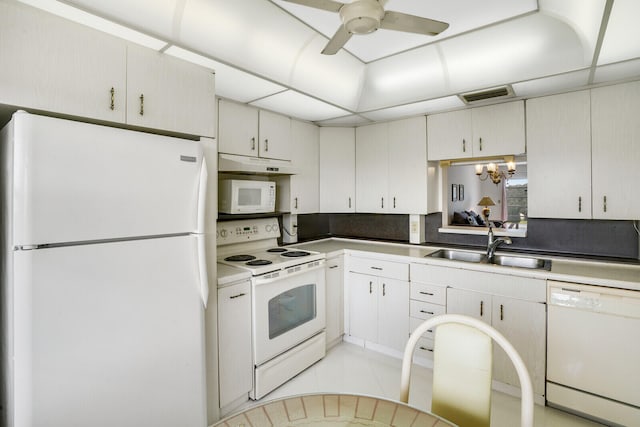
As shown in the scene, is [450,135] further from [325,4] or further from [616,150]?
[325,4]

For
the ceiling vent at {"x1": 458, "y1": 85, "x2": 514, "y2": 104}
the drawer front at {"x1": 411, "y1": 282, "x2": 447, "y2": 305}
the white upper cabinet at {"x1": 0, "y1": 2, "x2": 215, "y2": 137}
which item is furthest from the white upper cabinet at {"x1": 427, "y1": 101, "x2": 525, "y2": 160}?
the white upper cabinet at {"x1": 0, "y1": 2, "x2": 215, "y2": 137}

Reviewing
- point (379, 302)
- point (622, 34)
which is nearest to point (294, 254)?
point (379, 302)

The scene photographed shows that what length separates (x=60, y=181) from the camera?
1356 millimetres

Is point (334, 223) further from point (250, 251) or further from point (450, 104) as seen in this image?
point (450, 104)

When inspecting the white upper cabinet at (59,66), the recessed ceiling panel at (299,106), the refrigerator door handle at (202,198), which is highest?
the recessed ceiling panel at (299,106)

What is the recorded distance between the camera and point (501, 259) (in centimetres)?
294

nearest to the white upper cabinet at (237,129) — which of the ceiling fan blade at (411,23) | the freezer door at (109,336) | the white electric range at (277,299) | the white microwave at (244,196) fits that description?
the white microwave at (244,196)

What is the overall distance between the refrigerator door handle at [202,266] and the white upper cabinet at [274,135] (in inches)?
53.9

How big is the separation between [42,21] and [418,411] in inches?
87.8

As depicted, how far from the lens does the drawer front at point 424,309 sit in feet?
9.07

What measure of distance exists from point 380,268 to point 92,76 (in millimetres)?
2605

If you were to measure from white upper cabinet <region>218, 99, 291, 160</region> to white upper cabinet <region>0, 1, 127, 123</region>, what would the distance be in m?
1.06

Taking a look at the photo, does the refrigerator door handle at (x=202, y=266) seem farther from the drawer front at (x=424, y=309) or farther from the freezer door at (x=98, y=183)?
the drawer front at (x=424, y=309)

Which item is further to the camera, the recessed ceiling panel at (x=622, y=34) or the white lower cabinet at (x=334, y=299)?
the white lower cabinet at (x=334, y=299)
